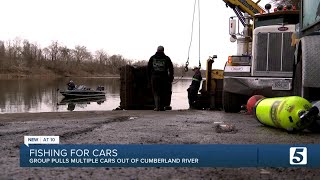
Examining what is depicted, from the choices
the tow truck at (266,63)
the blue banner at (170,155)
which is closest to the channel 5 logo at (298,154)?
the blue banner at (170,155)

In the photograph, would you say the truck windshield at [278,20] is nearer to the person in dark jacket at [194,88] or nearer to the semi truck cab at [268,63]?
the semi truck cab at [268,63]

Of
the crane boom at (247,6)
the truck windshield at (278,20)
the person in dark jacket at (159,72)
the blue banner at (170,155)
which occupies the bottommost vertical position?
the blue banner at (170,155)

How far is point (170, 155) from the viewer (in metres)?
3.28

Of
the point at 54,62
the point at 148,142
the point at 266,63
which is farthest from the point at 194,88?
the point at 54,62

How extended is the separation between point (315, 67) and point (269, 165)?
297 cm

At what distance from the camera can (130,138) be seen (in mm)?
5172

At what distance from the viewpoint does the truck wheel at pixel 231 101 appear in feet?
37.3

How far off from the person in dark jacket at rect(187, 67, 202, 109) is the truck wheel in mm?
3904

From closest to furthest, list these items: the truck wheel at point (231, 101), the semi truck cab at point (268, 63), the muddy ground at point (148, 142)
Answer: the muddy ground at point (148, 142)
the semi truck cab at point (268, 63)
the truck wheel at point (231, 101)

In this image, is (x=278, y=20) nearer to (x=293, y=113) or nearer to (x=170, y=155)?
(x=293, y=113)

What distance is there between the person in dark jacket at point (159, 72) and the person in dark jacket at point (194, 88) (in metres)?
3.14

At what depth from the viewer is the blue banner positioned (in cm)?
325

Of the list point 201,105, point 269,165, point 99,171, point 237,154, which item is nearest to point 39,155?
point 99,171

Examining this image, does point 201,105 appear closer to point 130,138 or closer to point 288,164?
point 130,138
